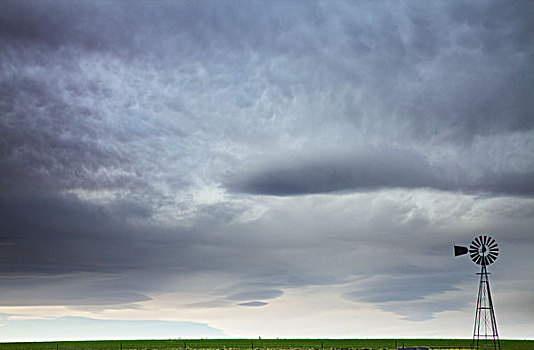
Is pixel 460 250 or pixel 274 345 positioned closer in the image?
pixel 460 250

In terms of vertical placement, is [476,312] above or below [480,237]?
below

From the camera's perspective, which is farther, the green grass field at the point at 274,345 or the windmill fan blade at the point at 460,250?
the green grass field at the point at 274,345

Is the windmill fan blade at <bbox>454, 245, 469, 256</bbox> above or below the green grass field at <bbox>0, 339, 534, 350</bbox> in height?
above

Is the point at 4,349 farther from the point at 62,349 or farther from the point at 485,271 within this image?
the point at 485,271

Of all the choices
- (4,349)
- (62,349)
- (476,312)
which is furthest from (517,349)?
(4,349)

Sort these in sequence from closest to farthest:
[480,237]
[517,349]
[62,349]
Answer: [480,237] < [517,349] < [62,349]

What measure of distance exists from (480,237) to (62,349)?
73.6m

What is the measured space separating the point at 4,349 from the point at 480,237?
86.3 m

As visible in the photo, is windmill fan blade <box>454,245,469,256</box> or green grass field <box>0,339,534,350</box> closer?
windmill fan blade <box>454,245,469,256</box>

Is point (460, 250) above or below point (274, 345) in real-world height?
above

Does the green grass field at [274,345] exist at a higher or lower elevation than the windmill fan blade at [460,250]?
lower

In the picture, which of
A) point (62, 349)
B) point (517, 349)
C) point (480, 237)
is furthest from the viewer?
point (62, 349)

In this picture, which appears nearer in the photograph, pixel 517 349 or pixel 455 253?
pixel 455 253

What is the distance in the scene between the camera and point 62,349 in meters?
97.1
